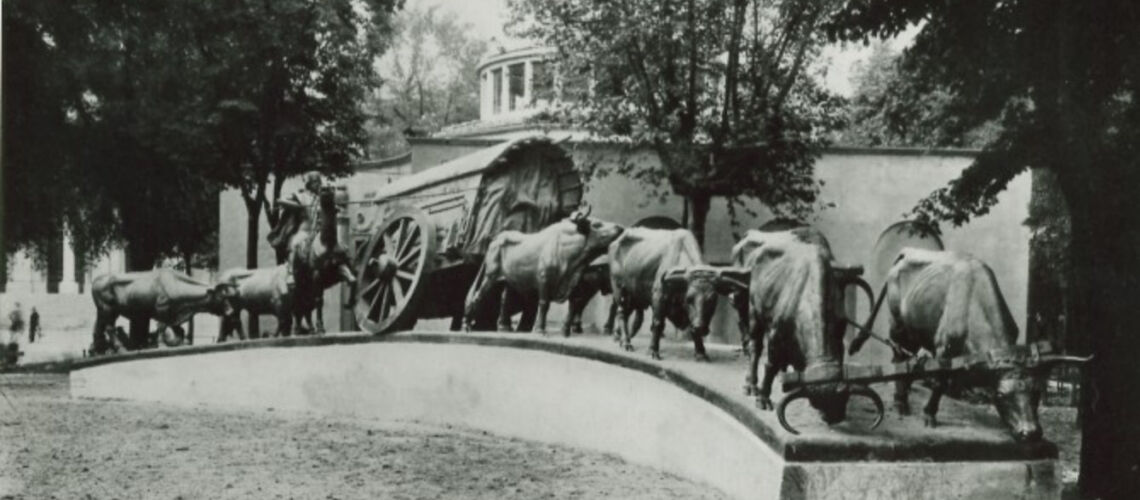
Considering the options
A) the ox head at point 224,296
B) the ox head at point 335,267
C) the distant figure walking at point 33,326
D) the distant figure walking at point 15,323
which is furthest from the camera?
the ox head at point 224,296

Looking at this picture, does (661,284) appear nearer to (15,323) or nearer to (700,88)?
(15,323)

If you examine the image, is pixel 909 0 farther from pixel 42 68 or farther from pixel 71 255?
pixel 71 255

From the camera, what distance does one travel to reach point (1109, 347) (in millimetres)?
9352

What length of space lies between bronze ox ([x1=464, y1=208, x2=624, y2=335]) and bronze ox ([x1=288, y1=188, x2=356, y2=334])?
7.77ft

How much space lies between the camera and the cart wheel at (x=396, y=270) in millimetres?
15250

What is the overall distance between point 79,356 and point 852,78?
56.0ft

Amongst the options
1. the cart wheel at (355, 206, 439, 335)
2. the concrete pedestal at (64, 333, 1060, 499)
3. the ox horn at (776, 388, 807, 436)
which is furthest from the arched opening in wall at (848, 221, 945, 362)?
the ox horn at (776, 388, 807, 436)

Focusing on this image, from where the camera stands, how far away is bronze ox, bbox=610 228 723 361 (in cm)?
1076

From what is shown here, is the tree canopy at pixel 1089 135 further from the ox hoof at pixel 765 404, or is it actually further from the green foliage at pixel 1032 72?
the ox hoof at pixel 765 404

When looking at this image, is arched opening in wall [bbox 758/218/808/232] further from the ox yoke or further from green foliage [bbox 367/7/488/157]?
the ox yoke

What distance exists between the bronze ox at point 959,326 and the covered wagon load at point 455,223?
697 centimetres

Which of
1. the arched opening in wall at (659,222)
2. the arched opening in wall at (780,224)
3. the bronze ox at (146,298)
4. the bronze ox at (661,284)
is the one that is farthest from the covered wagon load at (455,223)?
the arched opening in wall at (659,222)

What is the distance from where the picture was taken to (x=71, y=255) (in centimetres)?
1612

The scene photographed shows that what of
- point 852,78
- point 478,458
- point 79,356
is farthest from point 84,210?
point 852,78
